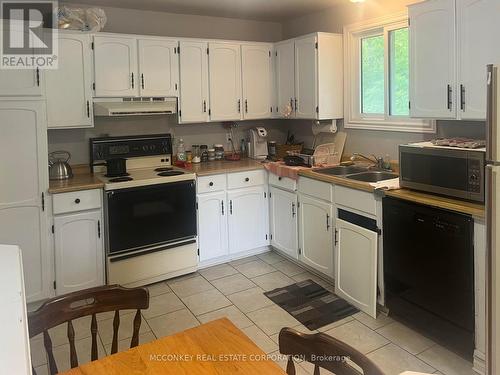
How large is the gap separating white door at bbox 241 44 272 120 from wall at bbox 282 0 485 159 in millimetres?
492

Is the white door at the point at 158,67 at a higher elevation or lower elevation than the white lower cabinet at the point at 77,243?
higher

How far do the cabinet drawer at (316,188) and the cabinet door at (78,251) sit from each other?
1740mm

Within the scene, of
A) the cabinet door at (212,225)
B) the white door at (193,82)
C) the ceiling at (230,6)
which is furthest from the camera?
Answer: the white door at (193,82)

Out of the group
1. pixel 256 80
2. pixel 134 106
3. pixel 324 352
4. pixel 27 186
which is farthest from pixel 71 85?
pixel 324 352

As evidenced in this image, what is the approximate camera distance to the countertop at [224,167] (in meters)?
3.80

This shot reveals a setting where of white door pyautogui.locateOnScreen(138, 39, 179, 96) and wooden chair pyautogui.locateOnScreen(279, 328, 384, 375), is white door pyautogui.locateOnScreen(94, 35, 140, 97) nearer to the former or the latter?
white door pyautogui.locateOnScreen(138, 39, 179, 96)

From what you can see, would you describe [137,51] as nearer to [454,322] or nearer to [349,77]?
[349,77]

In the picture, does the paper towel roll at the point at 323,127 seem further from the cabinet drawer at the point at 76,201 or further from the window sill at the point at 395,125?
the cabinet drawer at the point at 76,201

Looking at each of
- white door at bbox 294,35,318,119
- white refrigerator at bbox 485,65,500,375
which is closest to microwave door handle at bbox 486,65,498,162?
white refrigerator at bbox 485,65,500,375

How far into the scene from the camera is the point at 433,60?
2691 millimetres

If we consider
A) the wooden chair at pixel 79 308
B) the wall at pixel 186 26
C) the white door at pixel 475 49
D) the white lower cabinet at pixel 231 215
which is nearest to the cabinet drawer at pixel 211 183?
the white lower cabinet at pixel 231 215

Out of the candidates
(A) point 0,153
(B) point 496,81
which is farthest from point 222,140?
(B) point 496,81

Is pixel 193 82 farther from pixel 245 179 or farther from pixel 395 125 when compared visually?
pixel 395 125

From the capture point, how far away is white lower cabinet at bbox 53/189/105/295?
3195 mm
